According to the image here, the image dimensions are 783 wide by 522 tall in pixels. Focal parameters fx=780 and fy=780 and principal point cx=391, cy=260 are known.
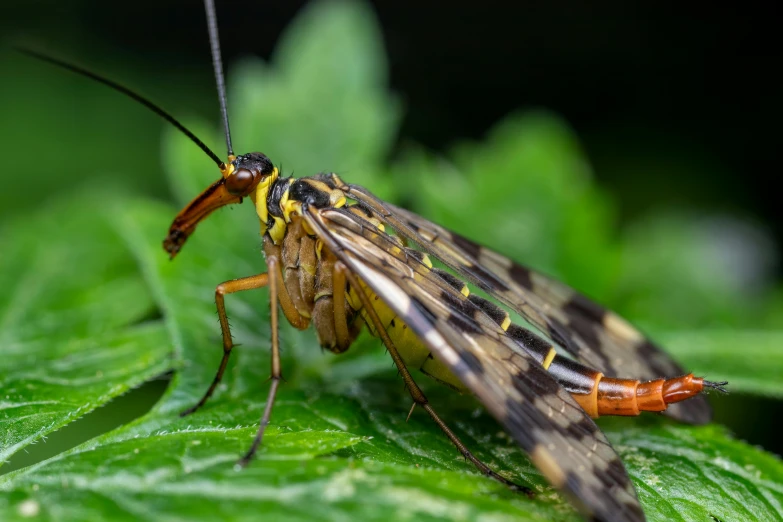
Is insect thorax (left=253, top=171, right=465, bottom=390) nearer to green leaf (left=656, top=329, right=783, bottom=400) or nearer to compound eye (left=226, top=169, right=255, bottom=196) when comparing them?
compound eye (left=226, top=169, right=255, bottom=196)

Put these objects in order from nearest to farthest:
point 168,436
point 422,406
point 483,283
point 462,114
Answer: point 168,436 → point 422,406 → point 483,283 → point 462,114

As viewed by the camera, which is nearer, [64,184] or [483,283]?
[483,283]

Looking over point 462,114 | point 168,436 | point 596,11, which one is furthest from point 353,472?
point 596,11

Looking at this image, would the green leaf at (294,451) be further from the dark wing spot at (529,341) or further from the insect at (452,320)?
the dark wing spot at (529,341)

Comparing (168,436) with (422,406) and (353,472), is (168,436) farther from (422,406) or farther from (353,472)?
(422,406)

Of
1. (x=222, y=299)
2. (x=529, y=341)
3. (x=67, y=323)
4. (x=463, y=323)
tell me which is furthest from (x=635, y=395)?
(x=67, y=323)

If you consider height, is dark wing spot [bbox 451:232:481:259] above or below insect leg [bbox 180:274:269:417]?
A: above

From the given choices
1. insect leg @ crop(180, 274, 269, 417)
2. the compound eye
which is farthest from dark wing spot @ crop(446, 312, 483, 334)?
the compound eye

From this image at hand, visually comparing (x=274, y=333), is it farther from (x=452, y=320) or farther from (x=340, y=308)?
(x=452, y=320)

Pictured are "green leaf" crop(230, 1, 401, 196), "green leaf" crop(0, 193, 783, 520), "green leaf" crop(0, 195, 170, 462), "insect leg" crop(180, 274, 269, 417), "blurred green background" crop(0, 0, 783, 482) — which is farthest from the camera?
"blurred green background" crop(0, 0, 783, 482)
